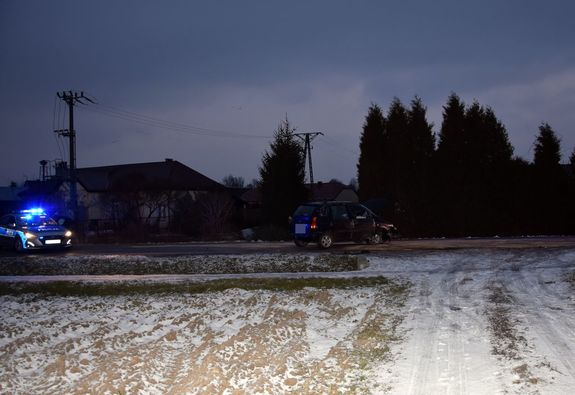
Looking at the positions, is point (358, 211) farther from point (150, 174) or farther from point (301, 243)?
point (150, 174)

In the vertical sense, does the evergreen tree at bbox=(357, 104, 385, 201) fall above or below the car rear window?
above

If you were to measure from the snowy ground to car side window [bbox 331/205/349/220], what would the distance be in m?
6.79

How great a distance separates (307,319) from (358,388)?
8.76 feet

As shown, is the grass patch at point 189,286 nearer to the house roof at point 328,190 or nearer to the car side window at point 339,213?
the car side window at point 339,213

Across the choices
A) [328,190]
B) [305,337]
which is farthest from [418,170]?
[328,190]

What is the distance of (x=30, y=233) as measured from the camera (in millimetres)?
19406

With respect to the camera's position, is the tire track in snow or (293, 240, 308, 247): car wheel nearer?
the tire track in snow

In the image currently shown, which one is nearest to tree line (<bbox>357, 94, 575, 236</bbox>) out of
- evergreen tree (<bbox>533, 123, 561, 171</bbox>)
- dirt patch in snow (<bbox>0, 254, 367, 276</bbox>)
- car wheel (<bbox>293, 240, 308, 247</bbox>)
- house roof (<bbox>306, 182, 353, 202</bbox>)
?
evergreen tree (<bbox>533, 123, 561, 171</bbox>)

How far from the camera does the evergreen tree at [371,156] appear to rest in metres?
27.7

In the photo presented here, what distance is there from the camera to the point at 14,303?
10102 mm

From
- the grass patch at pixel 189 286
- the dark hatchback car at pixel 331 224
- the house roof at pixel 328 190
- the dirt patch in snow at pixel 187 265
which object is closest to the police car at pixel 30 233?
the dirt patch in snow at pixel 187 265

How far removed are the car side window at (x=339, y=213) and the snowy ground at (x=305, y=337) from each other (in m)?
6.79

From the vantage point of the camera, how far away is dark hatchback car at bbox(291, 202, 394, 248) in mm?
18078

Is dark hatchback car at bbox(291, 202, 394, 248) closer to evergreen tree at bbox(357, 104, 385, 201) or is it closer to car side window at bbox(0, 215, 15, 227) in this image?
evergreen tree at bbox(357, 104, 385, 201)
